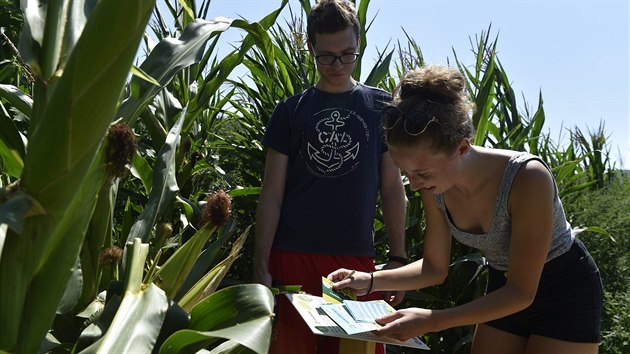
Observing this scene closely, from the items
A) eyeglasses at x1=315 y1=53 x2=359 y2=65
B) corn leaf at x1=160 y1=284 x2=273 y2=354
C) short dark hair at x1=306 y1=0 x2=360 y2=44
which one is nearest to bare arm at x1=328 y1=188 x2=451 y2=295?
eyeglasses at x1=315 y1=53 x2=359 y2=65

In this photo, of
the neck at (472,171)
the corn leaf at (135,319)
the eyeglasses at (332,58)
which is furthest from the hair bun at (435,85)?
the corn leaf at (135,319)

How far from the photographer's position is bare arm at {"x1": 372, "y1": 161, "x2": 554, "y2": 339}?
2.14 m

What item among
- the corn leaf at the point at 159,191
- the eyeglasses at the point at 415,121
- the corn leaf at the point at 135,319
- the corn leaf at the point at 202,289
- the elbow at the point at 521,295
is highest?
the eyeglasses at the point at 415,121

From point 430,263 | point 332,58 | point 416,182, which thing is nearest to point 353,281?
point 430,263

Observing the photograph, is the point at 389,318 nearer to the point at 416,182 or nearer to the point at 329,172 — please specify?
the point at 416,182

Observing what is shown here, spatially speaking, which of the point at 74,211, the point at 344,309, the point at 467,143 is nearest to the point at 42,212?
the point at 74,211

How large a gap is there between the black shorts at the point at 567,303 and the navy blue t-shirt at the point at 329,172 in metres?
0.65

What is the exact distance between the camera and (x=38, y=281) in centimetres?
138

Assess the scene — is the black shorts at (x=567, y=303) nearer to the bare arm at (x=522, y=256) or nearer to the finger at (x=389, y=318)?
the bare arm at (x=522, y=256)

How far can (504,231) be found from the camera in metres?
2.34

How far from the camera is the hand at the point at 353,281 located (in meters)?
2.39

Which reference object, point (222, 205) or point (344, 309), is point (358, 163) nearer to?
point (344, 309)

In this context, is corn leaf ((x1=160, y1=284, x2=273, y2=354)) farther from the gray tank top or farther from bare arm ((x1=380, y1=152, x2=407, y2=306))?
bare arm ((x1=380, y1=152, x2=407, y2=306))

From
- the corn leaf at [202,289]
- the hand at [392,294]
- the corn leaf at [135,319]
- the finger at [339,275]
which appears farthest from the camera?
the hand at [392,294]
